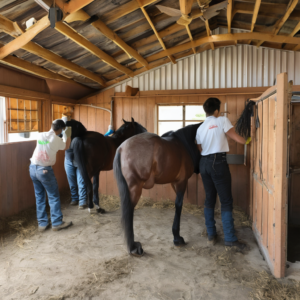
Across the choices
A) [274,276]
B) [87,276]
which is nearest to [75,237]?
[87,276]

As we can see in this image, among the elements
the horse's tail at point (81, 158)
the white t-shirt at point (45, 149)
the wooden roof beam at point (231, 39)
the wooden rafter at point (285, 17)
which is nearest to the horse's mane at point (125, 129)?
the horse's tail at point (81, 158)

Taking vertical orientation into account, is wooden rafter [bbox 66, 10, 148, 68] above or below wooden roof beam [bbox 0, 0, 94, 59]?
above

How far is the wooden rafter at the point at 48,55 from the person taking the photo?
8.56 ft

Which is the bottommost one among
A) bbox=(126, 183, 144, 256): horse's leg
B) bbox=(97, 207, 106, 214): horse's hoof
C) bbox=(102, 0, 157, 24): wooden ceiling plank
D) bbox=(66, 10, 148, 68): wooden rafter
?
bbox=(97, 207, 106, 214): horse's hoof

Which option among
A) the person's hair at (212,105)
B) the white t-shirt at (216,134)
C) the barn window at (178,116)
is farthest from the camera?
the barn window at (178,116)

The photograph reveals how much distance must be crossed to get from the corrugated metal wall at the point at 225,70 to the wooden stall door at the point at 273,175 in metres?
1.85

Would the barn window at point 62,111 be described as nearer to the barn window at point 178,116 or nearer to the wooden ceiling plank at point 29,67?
the wooden ceiling plank at point 29,67

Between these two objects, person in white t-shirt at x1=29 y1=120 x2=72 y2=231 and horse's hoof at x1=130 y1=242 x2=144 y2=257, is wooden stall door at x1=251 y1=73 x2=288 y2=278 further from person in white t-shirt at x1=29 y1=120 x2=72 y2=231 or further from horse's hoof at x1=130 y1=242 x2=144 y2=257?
person in white t-shirt at x1=29 y1=120 x2=72 y2=231

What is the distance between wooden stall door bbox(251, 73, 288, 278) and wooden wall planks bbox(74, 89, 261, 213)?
164cm

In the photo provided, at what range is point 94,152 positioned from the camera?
4.21 metres

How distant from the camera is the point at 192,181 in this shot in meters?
5.00

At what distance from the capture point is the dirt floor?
2.12 meters

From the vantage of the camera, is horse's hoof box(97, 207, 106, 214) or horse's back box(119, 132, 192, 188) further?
horse's hoof box(97, 207, 106, 214)

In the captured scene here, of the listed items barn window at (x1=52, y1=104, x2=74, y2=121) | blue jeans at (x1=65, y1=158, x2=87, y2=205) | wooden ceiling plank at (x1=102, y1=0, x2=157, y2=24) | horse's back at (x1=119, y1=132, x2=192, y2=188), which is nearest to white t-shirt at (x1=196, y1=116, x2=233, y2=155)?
horse's back at (x1=119, y1=132, x2=192, y2=188)
